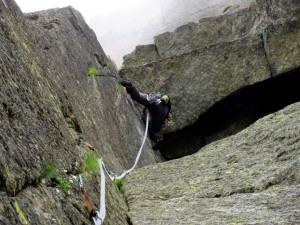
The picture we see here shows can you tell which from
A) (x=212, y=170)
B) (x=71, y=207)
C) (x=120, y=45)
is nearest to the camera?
(x=71, y=207)

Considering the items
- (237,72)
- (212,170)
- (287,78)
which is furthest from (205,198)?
(287,78)

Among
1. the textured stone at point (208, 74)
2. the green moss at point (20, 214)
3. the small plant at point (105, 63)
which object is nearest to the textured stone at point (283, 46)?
the textured stone at point (208, 74)

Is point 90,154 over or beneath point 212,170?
over

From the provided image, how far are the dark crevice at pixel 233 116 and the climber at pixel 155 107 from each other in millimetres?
1516

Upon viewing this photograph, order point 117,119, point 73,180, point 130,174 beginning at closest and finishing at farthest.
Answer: point 73,180
point 130,174
point 117,119

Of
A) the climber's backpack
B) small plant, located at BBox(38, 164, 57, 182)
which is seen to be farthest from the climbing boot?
small plant, located at BBox(38, 164, 57, 182)

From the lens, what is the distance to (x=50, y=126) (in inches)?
299

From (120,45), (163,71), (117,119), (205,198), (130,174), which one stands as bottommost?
(205,198)

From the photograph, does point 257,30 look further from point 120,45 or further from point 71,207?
point 120,45

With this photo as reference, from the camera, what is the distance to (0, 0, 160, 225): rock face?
5.43 m

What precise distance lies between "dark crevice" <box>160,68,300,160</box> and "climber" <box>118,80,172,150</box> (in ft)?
4.97

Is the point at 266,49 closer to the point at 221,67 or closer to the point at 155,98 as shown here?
the point at 221,67

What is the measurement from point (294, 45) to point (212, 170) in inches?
412

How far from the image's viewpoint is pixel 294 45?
776 inches
